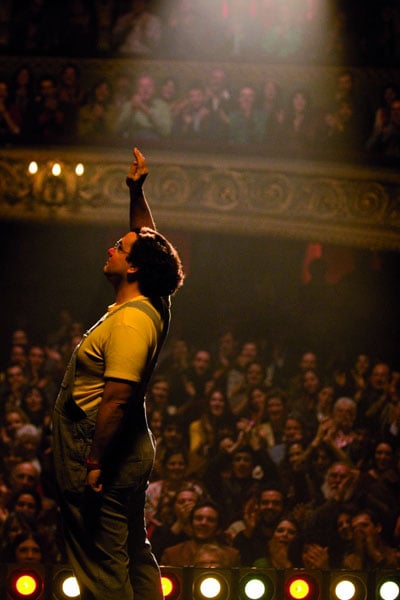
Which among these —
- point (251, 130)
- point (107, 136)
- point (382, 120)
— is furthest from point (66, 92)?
point (382, 120)

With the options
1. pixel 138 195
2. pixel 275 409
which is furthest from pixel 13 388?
pixel 138 195

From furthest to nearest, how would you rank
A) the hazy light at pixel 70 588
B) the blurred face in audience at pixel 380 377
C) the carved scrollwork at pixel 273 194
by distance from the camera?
the carved scrollwork at pixel 273 194 < the blurred face in audience at pixel 380 377 < the hazy light at pixel 70 588

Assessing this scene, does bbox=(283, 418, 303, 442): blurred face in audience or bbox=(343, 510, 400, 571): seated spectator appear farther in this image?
bbox=(283, 418, 303, 442): blurred face in audience

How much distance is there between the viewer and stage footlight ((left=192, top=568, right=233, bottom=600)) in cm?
410

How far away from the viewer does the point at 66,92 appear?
10406mm

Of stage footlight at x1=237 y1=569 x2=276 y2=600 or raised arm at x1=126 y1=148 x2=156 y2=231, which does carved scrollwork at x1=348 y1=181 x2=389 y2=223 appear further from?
raised arm at x1=126 y1=148 x2=156 y2=231

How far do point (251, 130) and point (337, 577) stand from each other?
6741mm

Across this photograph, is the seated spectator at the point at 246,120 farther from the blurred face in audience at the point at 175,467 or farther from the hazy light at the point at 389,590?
the hazy light at the point at 389,590

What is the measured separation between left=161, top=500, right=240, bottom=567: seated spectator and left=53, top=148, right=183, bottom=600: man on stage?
103 inches

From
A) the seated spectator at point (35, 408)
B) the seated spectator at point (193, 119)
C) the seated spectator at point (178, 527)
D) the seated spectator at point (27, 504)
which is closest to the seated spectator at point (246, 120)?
the seated spectator at point (193, 119)

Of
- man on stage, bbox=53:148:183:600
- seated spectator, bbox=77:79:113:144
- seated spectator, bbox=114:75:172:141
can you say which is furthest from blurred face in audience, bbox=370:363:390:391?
man on stage, bbox=53:148:183:600

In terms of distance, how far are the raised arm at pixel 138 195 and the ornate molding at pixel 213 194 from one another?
6.53m

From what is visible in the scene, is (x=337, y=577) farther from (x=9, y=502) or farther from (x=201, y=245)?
(x=201, y=245)

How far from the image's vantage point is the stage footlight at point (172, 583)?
13.4 feet
